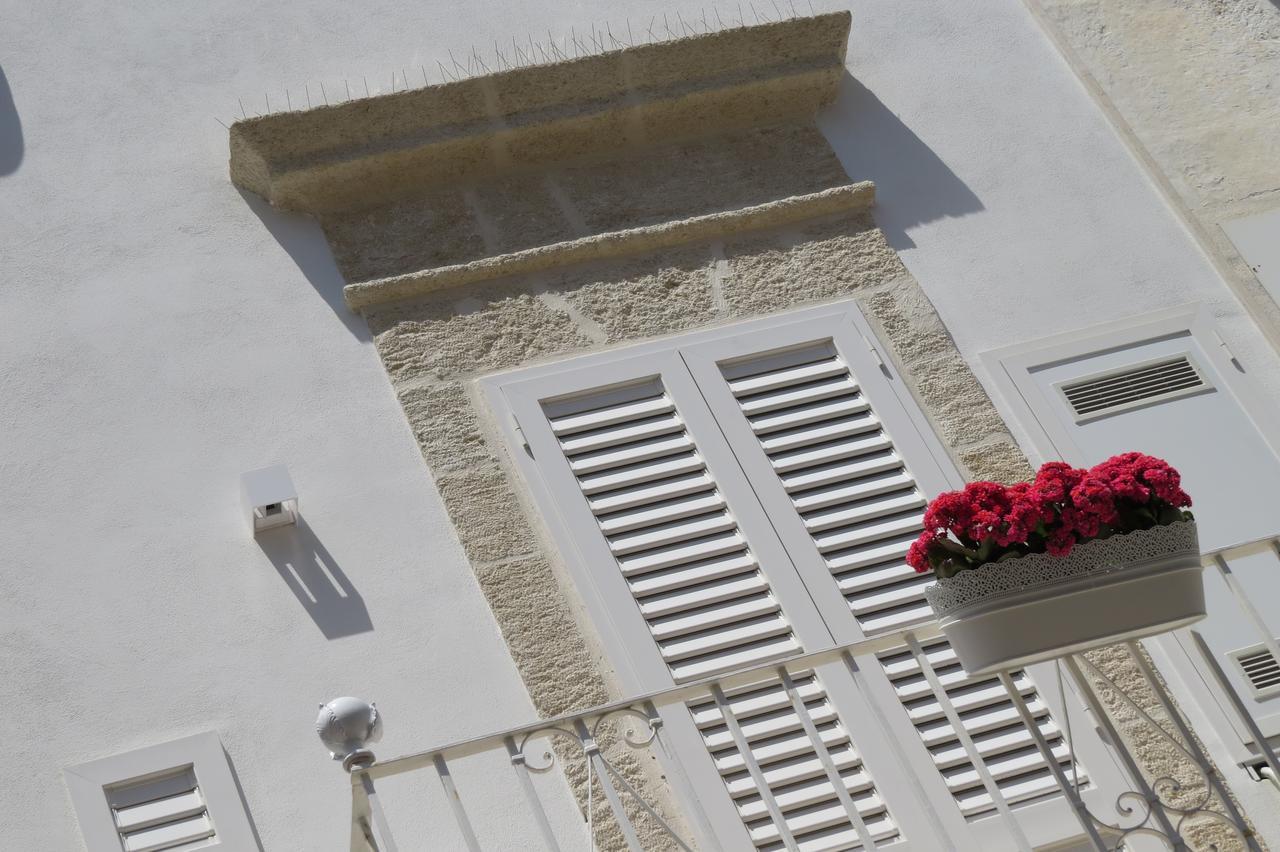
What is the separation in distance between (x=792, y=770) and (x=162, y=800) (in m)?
1.62

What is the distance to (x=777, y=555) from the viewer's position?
455 centimetres

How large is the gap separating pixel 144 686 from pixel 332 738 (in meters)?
1.12

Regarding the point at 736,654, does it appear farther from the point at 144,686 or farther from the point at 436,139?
the point at 436,139

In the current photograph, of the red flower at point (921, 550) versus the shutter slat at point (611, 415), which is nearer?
the red flower at point (921, 550)

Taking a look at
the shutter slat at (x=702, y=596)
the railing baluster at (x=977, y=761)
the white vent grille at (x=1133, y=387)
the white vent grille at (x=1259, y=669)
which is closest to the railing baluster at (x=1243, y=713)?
the railing baluster at (x=977, y=761)

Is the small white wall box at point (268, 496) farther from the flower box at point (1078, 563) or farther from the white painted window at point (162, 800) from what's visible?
the flower box at point (1078, 563)

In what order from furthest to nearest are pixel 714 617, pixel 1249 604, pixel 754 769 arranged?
pixel 714 617, pixel 1249 604, pixel 754 769

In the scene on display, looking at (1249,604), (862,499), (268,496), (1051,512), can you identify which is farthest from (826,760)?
(268,496)

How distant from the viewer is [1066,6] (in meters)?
5.98

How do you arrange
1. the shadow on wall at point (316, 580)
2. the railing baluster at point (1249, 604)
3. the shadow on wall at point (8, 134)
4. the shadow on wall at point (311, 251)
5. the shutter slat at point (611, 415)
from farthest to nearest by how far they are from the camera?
the shadow on wall at point (8, 134), the shadow on wall at point (311, 251), the shutter slat at point (611, 415), the shadow on wall at point (316, 580), the railing baluster at point (1249, 604)

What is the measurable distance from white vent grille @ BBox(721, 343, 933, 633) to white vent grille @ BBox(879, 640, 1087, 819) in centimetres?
16

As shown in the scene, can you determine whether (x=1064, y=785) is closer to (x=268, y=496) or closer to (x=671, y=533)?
(x=671, y=533)

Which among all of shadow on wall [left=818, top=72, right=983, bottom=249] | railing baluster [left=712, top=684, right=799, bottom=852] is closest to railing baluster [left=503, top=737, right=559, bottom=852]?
railing baluster [left=712, top=684, right=799, bottom=852]

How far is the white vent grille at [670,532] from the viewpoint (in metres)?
4.43
